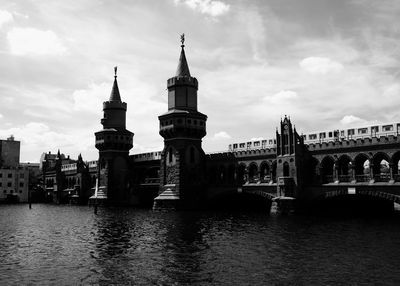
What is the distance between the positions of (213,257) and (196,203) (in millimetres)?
46497

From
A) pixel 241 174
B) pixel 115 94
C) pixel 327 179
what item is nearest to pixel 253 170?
pixel 241 174

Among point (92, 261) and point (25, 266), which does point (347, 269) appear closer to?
point (92, 261)

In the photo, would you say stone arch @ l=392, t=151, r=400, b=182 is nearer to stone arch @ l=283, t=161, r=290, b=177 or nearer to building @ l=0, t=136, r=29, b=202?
stone arch @ l=283, t=161, r=290, b=177

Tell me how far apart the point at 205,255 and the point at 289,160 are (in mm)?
Answer: 35992

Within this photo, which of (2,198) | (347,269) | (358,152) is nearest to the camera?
(347,269)

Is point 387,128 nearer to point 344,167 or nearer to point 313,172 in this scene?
point 344,167

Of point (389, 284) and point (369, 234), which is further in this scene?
point (369, 234)

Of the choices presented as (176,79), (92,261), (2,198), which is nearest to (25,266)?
(92,261)

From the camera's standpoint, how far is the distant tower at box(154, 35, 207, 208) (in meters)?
75.1

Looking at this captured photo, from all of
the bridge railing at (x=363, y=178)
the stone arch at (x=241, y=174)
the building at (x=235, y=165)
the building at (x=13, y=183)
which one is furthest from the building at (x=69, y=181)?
the bridge railing at (x=363, y=178)

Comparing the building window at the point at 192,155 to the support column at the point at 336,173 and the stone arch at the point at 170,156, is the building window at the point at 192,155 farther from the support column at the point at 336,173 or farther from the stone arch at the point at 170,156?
the support column at the point at 336,173

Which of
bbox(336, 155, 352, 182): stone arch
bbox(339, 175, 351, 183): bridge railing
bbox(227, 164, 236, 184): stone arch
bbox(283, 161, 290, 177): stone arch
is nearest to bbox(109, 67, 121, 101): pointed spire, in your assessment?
bbox(227, 164, 236, 184): stone arch

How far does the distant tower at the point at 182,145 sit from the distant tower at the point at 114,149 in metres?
22.0

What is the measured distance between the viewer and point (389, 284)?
2197cm
